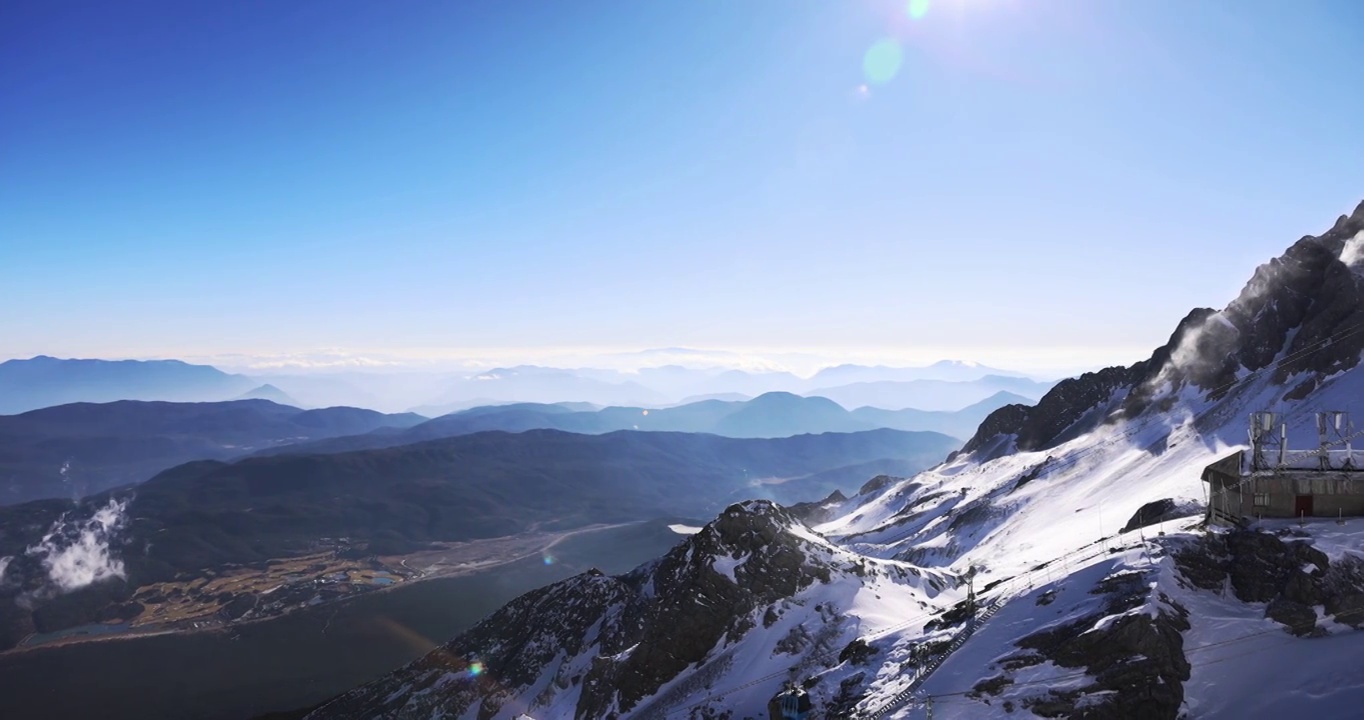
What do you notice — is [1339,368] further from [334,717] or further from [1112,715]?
[334,717]

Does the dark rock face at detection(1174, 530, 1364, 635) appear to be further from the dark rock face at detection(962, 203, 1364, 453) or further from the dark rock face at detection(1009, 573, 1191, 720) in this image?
the dark rock face at detection(962, 203, 1364, 453)

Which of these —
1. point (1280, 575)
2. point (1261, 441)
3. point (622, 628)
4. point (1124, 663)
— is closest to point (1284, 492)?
point (1261, 441)

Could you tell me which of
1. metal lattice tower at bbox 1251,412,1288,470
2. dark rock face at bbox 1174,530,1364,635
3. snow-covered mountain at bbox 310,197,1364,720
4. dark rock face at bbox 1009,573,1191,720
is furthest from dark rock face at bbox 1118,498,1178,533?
dark rock face at bbox 1009,573,1191,720

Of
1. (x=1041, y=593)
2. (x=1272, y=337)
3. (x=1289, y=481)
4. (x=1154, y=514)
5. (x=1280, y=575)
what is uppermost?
(x=1272, y=337)

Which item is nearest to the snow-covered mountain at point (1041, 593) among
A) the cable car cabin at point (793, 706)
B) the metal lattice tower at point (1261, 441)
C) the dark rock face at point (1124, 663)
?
the dark rock face at point (1124, 663)

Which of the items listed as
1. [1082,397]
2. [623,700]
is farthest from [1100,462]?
[623,700]

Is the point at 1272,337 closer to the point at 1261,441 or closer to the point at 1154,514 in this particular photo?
the point at 1154,514
